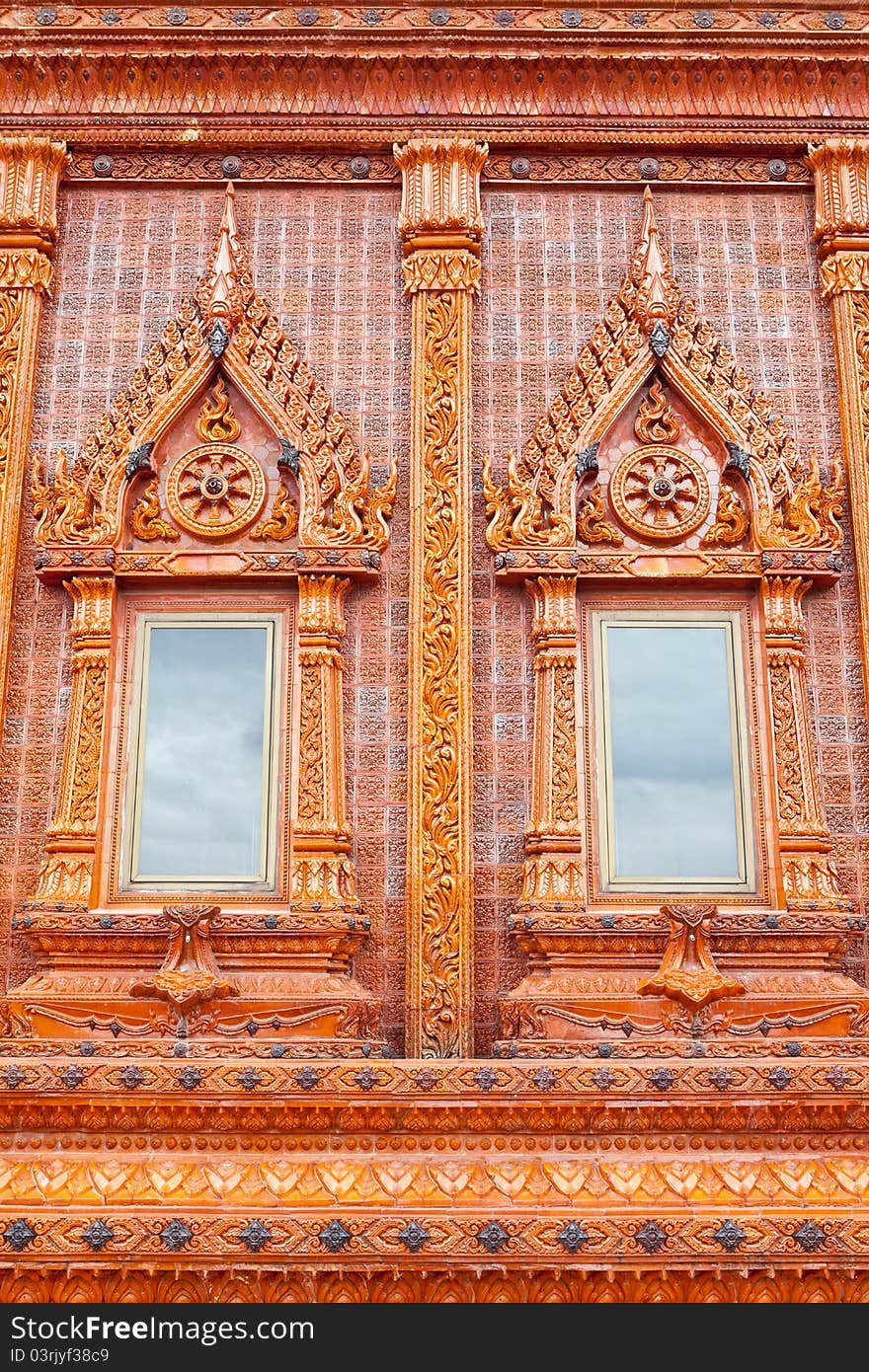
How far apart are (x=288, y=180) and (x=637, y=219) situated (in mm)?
2151

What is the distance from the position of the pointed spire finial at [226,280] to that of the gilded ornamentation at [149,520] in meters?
1.09

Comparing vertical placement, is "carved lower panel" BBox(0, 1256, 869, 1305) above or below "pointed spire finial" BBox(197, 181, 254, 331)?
below

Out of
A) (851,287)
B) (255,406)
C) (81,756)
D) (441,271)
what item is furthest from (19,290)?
(851,287)

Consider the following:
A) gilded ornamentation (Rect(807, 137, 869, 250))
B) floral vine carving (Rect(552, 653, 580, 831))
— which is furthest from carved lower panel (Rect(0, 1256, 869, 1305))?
gilded ornamentation (Rect(807, 137, 869, 250))

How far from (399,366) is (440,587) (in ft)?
4.66

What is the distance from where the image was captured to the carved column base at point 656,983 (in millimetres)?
7023

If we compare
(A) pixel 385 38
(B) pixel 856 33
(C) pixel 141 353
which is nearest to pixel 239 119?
(A) pixel 385 38

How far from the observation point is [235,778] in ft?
25.1

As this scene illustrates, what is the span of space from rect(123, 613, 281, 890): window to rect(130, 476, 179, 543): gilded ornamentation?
46 cm

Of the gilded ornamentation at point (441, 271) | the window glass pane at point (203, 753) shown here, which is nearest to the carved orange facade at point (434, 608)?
the gilded ornamentation at point (441, 271)

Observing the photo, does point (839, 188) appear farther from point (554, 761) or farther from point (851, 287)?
point (554, 761)

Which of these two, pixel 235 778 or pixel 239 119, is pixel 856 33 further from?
pixel 235 778

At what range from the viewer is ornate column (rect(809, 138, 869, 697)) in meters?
7.94

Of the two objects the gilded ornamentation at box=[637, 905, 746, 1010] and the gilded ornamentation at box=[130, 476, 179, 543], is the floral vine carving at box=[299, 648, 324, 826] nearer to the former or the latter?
the gilded ornamentation at box=[130, 476, 179, 543]
